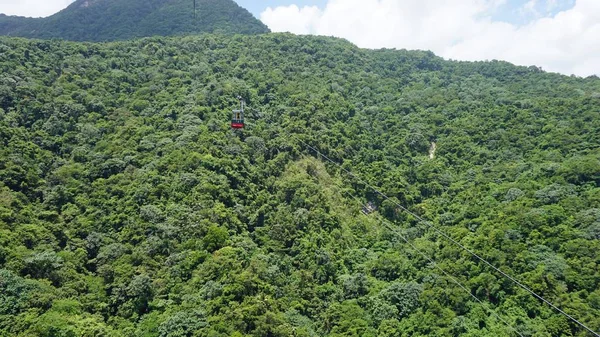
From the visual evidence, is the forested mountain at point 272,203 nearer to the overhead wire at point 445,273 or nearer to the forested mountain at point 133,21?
the overhead wire at point 445,273

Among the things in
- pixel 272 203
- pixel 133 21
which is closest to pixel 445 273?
pixel 272 203

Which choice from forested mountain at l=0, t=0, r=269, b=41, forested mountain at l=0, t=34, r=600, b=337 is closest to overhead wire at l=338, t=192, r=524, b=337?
Answer: forested mountain at l=0, t=34, r=600, b=337

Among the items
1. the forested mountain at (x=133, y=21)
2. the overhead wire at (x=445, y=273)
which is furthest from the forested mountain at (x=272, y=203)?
the forested mountain at (x=133, y=21)

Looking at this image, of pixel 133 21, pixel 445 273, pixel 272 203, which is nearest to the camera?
pixel 445 273

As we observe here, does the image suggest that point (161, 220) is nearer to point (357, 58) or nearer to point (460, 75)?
point (357, 58)

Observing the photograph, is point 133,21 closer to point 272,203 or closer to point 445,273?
point 272,203

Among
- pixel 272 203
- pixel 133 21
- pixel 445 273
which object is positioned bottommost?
pixel 445 273
